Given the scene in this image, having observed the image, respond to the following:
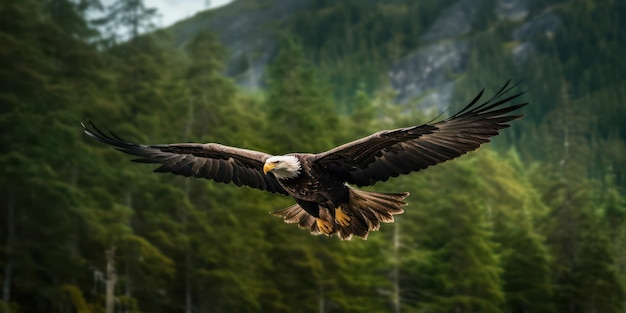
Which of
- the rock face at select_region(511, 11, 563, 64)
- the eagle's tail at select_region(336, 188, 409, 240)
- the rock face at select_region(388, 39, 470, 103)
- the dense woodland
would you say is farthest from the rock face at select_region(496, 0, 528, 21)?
the eagle's tail at select_region(336, 188, 409, 240)

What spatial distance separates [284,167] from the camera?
9.70 metres

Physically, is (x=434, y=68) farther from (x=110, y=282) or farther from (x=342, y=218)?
(x=342, y=218)

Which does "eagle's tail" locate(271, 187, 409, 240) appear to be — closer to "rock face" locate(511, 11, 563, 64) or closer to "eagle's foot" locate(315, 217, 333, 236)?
"eagle's foot" locate(315, 217, 333, 236)

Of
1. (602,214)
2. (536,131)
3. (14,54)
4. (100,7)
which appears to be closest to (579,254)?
(602,214)

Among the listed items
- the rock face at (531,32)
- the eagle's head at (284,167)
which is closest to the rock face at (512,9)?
the rock face at (531,32)

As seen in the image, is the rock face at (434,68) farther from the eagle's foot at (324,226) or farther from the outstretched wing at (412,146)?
the outstretched wing at (412,146)

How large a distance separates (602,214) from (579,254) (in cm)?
450

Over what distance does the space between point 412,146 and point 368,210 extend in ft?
4.19

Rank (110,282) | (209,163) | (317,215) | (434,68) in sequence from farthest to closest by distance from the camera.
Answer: (434,68) < (110,282) < (209,163) < (317,215)

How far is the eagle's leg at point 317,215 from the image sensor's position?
35.3 feet

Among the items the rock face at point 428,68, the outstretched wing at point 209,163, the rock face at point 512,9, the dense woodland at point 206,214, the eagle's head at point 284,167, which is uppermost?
the rock face at point 512,9

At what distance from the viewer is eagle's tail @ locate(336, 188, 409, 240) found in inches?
444

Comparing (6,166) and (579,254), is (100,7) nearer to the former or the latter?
(6,166)

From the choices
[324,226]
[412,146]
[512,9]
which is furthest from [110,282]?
[512,9]
